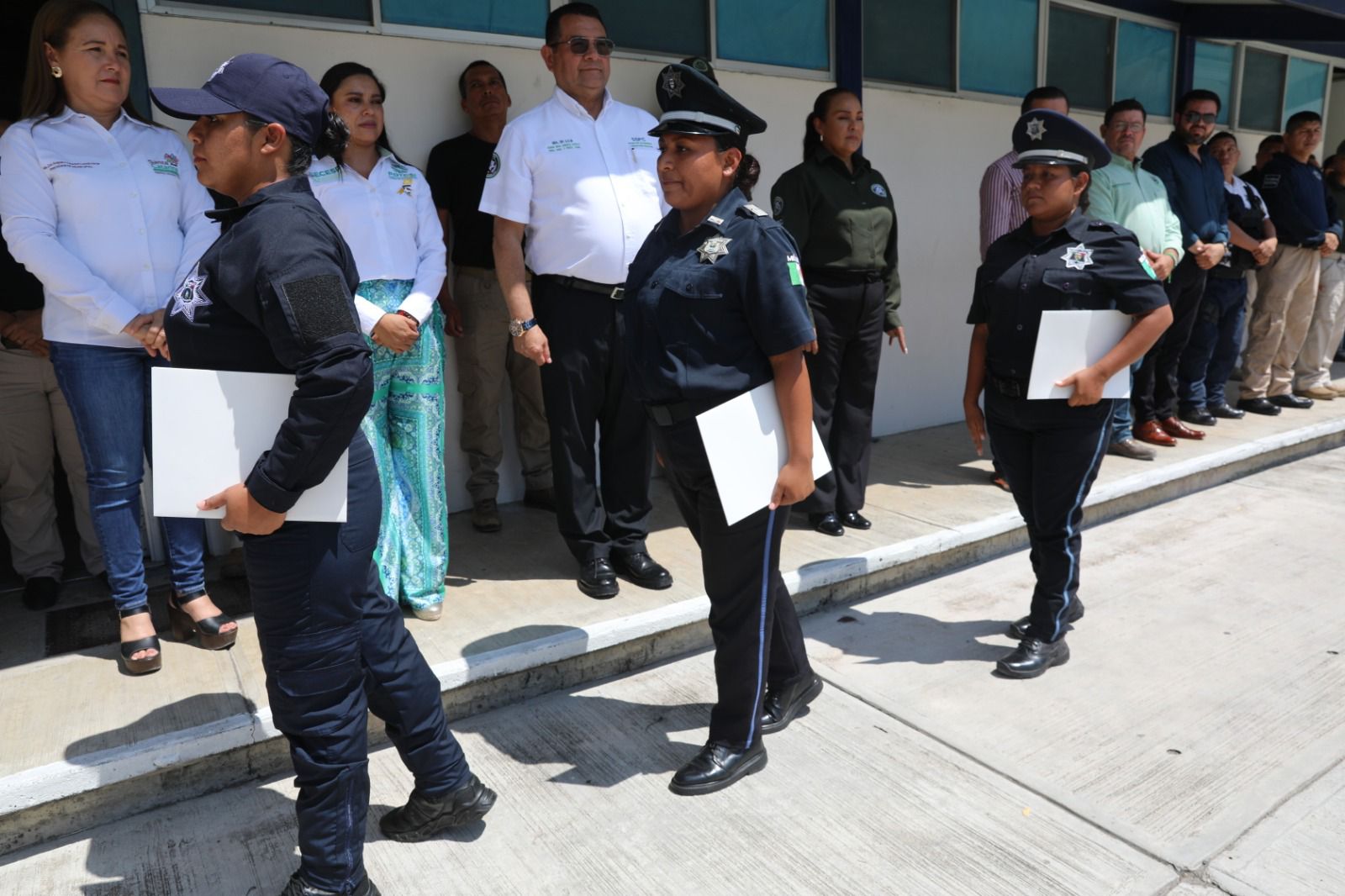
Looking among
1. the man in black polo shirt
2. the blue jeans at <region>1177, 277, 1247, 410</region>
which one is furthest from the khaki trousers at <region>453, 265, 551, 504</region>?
the blue jeans at <region>1177, 277, 1247, 410</region>

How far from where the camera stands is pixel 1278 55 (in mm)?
9047

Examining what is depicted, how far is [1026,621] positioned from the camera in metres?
3.88

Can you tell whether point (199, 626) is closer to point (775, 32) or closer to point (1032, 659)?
point (1032, 659)

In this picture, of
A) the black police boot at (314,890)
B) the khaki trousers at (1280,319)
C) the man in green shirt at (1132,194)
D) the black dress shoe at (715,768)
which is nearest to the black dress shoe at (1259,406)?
the khaki trousers at (1280,319)

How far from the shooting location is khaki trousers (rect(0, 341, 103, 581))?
150 inches

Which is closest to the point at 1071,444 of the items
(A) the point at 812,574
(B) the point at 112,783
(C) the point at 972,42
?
(A) the point at 812,574

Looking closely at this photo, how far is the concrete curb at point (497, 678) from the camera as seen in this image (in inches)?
104

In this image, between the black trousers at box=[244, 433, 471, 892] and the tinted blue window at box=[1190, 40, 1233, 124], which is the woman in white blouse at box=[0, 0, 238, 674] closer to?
the black trousers at box=[244, 433, 471, 892]

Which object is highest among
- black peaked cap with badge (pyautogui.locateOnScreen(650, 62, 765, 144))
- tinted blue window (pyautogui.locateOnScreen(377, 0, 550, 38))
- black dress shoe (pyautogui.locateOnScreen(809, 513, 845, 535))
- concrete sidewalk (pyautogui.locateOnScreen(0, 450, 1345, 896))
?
tinted blue window (pyautogui.locateOnScreen(377, 0, 550, 38))

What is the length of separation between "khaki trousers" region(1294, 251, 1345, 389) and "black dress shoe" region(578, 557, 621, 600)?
21.0 ft

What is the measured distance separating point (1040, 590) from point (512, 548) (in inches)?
86.6

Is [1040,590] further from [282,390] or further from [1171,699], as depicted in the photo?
[282,390]

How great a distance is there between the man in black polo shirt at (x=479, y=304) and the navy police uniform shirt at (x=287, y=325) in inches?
94.1

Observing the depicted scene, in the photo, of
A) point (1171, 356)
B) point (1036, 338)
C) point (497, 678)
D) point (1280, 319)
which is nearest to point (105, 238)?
point (497, 678)
